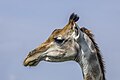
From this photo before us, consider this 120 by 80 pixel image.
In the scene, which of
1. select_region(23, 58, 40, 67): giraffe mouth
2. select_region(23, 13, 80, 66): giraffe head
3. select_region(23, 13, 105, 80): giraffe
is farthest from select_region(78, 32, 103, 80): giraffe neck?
select_region(23, 58, 40, 67): giraffe mouth

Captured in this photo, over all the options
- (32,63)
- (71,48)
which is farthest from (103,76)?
(32,63)

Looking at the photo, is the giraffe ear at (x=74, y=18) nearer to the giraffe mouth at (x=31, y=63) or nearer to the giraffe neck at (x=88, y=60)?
the giraffe neck at (x=88, y=60)

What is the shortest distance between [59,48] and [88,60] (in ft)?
2.89

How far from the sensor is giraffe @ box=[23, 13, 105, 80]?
11.0 m

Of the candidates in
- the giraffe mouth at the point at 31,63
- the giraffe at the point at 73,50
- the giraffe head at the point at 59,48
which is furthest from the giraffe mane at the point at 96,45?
the giraffe mouth at the point at 31,63

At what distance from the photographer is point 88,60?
1102 centimetres

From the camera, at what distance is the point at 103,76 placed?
10898mm

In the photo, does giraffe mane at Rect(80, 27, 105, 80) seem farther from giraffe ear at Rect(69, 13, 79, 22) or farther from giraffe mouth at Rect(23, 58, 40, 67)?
giraffe mouth at Rect(23, 58, 40, 67)

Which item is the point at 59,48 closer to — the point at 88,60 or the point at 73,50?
the point at 73,50

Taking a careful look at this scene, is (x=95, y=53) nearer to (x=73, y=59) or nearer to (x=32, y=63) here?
(x=73, y=59)

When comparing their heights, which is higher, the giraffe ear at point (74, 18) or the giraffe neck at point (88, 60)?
the giraffe ear at point (74, 18)

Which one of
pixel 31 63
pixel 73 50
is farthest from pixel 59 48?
pixel 31 63

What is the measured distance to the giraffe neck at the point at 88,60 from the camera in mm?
10844

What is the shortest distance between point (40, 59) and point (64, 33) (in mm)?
938
